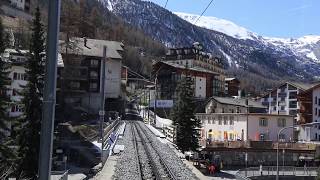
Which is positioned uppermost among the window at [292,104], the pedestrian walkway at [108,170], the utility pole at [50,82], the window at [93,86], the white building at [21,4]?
the white building at [21,4]

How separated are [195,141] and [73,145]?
16941 mm

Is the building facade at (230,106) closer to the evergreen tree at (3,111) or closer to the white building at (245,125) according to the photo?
the white building at (245,125)

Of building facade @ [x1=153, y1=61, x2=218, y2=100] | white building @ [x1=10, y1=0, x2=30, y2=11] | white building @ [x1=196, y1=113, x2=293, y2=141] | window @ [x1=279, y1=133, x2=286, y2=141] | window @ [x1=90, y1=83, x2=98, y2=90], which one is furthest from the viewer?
white building @ [x1=10, y1=0, x2=30, y2=11]

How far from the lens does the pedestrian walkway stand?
38081 mm

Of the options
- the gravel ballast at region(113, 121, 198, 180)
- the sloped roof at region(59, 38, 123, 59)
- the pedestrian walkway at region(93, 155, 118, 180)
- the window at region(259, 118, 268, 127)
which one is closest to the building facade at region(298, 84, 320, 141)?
the window at region(259, 118, 268, 127)

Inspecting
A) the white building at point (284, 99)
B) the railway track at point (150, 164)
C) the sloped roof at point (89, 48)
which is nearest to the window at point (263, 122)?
the railway track at point (150, 164)

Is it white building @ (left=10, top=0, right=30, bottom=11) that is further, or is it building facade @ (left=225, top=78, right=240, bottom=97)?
building facade @ (left=225, top=78, right=240, bottom=97)

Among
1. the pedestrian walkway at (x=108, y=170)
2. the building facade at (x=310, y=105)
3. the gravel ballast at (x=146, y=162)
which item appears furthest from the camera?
the building facade at (x=310, y=105)

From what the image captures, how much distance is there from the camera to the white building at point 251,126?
279 feet

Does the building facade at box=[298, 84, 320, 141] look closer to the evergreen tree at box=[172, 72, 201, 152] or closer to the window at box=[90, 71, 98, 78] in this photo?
the window at box=[90, 71, 98, 78]

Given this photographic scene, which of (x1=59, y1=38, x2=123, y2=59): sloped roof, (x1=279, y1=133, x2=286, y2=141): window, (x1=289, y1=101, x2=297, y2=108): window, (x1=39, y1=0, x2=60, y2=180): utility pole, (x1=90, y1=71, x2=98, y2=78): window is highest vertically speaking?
(x1=59, y1=38, x2=123, y2=59): sloped roof

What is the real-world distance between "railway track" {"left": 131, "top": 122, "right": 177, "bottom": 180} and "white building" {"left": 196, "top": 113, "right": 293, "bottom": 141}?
26.6 m

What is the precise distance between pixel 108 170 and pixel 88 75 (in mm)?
66755

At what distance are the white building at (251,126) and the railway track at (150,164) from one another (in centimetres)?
2655
